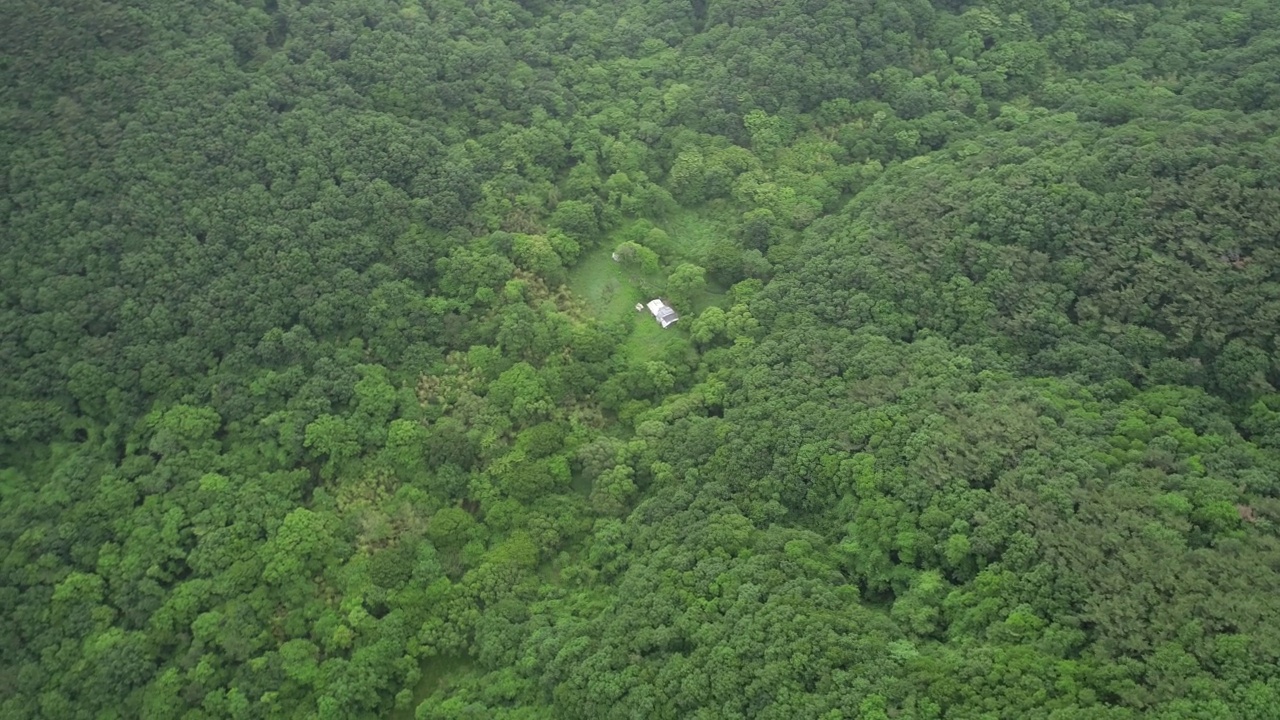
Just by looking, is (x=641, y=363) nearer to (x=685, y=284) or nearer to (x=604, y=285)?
(x=685, y=284)

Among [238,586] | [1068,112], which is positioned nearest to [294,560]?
[238,586]

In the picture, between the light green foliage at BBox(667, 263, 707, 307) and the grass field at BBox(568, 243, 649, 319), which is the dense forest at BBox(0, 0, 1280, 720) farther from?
the light green foliage at BBox(667, 263, 707, 307)

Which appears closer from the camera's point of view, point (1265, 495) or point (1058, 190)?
point (1265, 495)

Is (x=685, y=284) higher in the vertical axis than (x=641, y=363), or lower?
higher

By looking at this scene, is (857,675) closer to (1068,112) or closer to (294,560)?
(294,560)

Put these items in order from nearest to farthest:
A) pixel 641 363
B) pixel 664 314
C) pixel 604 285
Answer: pixel 641 363 → pixel 664 314 → pixel 604 285

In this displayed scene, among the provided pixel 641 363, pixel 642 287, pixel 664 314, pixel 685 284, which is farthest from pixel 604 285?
pixel 641 363

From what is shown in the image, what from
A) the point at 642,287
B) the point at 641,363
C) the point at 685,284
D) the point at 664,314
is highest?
the point at 685,284
